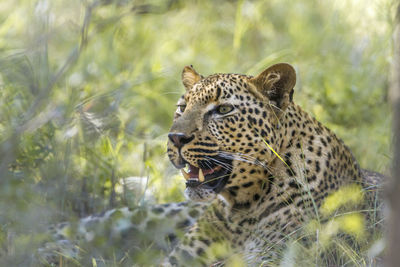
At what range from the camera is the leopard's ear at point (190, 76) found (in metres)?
4.78

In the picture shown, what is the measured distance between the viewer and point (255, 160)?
4086 mm

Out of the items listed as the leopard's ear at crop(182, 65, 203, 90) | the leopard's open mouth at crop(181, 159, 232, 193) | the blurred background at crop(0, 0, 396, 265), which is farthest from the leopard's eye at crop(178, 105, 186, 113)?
the leopard's open mouth at crop(181, 159, 232, 193)

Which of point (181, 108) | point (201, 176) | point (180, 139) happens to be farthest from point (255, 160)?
point (181, 108)

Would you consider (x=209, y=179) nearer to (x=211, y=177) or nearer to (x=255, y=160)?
(x=211, y=177)

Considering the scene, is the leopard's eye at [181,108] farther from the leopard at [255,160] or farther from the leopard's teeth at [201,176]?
the leopard's teeth at [201,176]

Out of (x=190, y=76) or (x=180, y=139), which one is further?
(x=190, y=76)

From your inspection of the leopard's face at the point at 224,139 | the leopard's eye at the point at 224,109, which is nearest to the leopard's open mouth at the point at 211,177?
the leopard's face at the point at 224,139

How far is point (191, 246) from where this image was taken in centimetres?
456

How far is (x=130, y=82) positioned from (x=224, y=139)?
1512 millimetres

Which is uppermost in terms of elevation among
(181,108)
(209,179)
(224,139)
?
(181,108)

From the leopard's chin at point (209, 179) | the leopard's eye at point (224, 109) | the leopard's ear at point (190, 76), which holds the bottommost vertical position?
the leopard's chin at point (209, 179)

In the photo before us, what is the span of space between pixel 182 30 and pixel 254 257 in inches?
269

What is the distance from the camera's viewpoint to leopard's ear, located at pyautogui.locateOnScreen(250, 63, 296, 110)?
13.6ft

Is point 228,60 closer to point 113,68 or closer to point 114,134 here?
point 113,68
